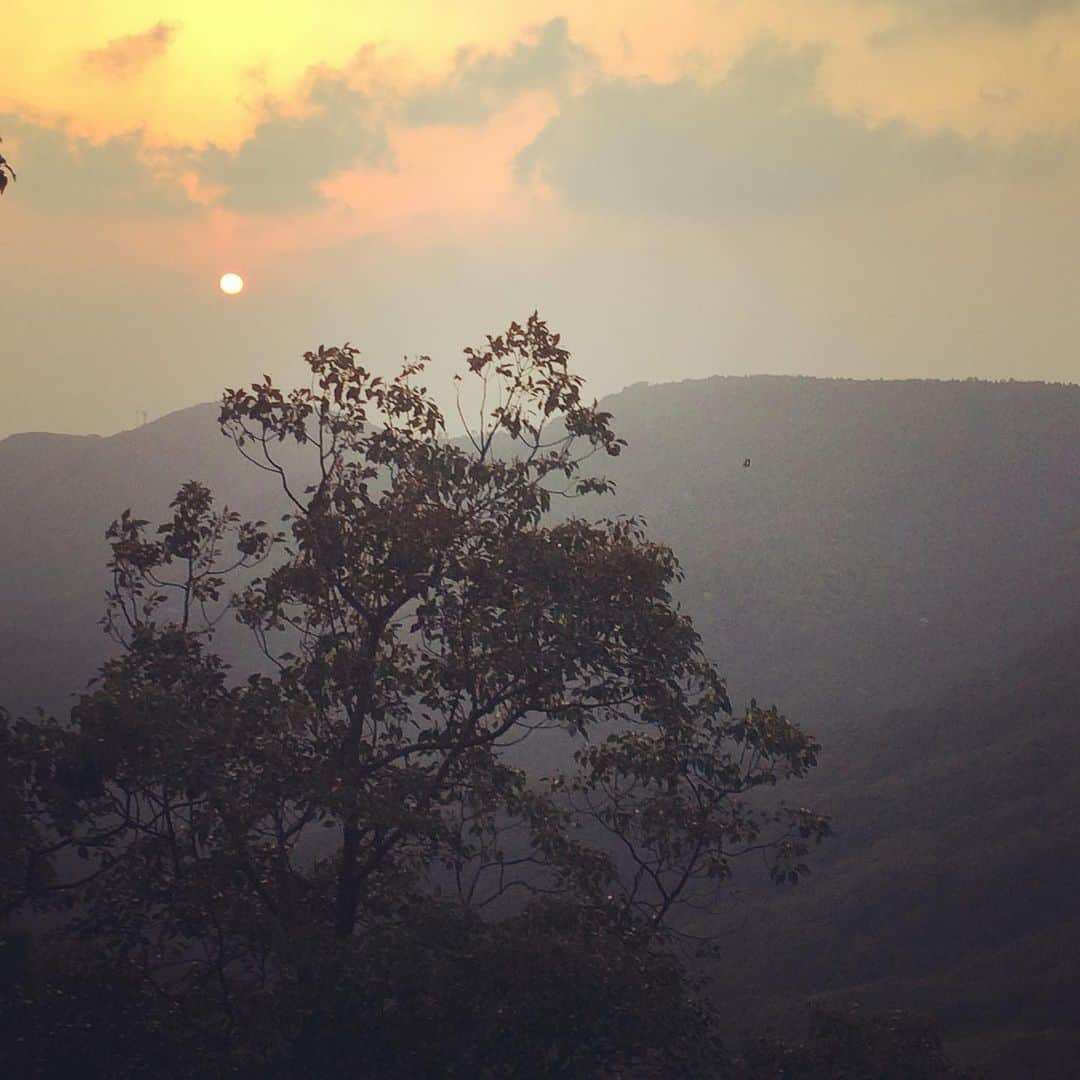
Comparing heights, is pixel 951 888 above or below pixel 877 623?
below

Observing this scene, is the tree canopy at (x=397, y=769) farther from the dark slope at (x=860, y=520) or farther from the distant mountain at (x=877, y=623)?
the dark slope at (x=860, y=520)

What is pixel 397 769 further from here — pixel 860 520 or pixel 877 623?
pixel 860 520

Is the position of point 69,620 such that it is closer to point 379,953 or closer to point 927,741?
point 927,741

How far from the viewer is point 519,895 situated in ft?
132

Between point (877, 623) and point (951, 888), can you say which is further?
point (877, 623)

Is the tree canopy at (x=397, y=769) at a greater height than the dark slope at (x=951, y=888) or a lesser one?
greater

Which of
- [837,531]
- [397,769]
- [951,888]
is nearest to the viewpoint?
[397,769]

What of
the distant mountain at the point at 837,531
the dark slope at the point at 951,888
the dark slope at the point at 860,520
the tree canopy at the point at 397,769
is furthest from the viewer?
the distant mountain at the point at 837,531

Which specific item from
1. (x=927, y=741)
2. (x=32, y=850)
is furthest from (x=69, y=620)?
(x=32, y=850)

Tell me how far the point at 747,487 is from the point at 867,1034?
70345mm

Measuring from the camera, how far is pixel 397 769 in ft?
44.2

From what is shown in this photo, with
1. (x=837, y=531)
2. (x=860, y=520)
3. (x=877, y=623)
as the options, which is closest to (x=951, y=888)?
(x=877, y=623)

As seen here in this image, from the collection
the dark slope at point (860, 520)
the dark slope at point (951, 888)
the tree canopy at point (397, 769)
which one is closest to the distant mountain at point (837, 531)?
the dark slope at point (860, 520)

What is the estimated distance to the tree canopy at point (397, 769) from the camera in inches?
446
